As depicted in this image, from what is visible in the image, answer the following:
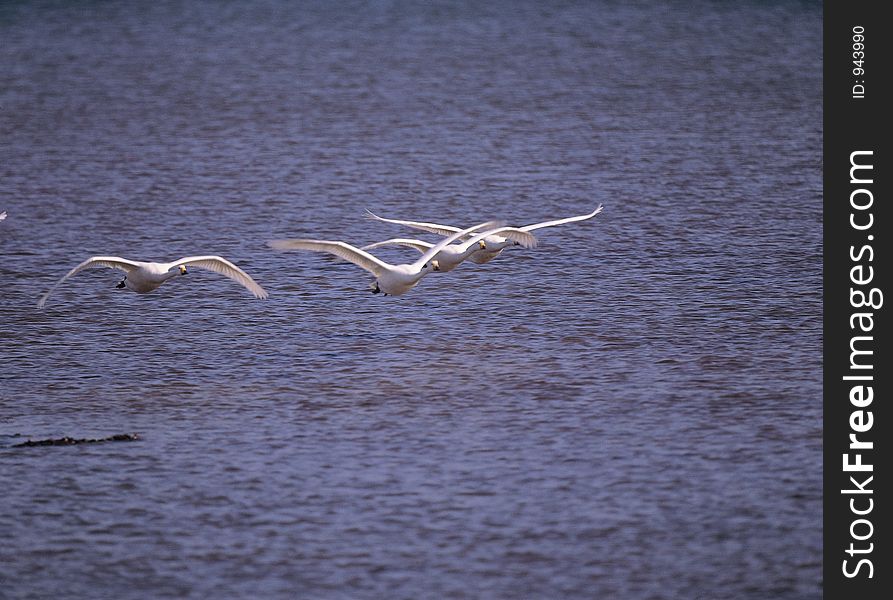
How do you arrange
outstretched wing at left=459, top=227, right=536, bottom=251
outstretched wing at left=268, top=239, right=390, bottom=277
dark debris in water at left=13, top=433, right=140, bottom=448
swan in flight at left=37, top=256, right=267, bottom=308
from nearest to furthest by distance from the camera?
dark debris in water at left=13, top=433, right=140, bottom=448 < outstretched wing at left=268, top=239, right=390, bottom=277 < swan in flight at left=37, top=256, right=267, bottom=308 < outstretched wing at left=459, top=227, right=536, bottom=251

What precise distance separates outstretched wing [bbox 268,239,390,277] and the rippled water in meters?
1.92

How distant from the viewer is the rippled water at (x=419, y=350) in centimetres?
2144

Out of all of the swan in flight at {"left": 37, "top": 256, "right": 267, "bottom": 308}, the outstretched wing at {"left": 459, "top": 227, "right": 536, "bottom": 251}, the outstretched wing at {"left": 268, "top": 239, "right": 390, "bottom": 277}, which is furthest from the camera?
the outstretched wing at {"left": 459, "top": 227, "right": 536, "bottom": 251}

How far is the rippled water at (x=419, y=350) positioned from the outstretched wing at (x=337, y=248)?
192cm

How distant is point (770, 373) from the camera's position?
28.3 m

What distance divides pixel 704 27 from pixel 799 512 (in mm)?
56567

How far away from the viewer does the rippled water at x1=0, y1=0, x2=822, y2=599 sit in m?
21.4

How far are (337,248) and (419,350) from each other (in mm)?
3622

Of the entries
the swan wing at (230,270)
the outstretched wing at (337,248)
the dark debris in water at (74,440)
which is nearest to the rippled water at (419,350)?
the dark debris in water at (74,440)

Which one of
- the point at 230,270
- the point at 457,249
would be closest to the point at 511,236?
the point at 457,249

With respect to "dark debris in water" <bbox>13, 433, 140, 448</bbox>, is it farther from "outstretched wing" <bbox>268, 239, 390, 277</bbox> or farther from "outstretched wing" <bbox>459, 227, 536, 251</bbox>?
"outstretched wing" <bbox>459, 227, 536, 251</bbox>
